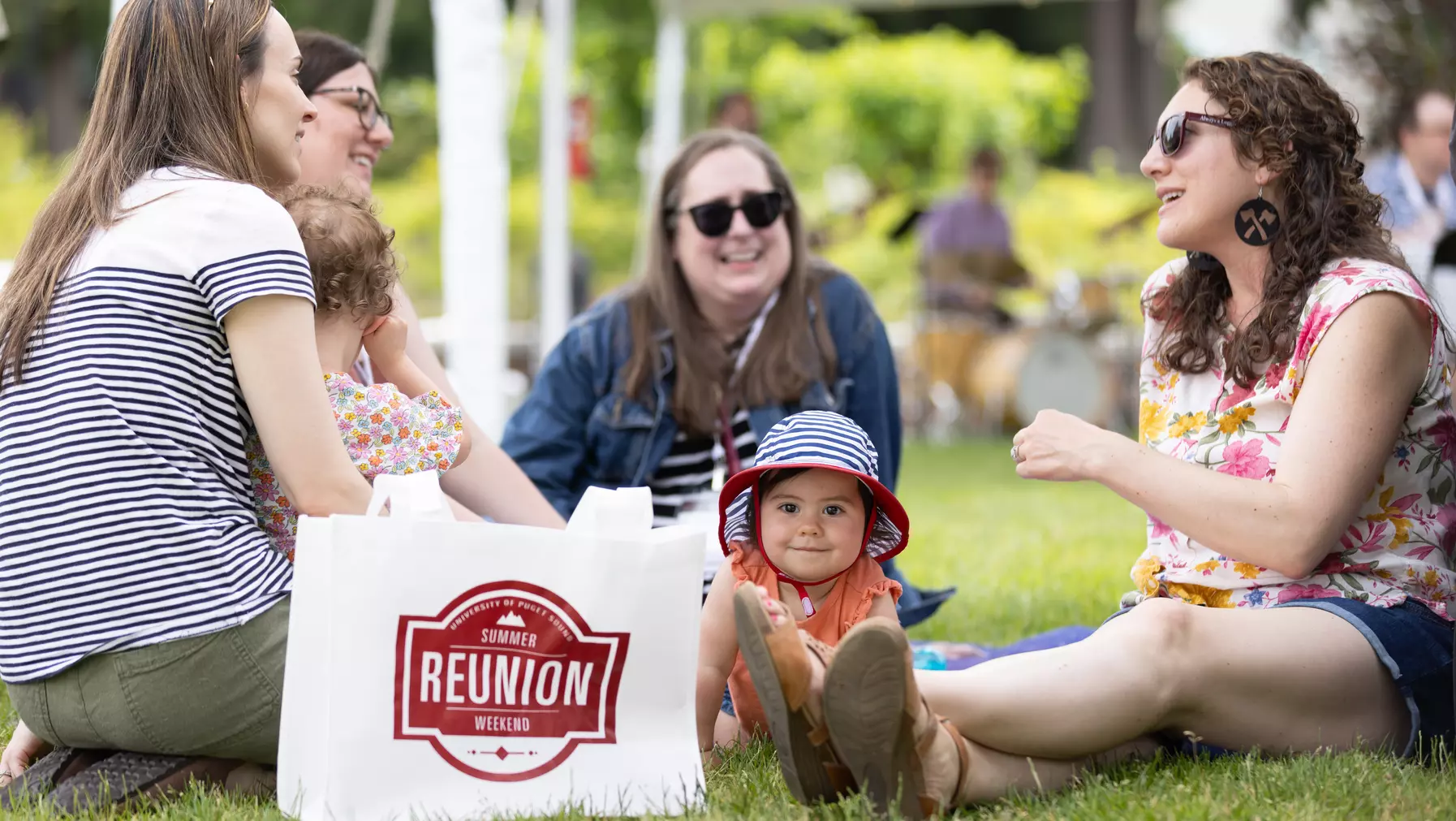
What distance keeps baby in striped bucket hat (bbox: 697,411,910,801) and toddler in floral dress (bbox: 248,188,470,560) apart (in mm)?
576

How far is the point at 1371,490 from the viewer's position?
258 cm

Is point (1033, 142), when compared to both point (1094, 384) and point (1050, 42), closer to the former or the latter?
point (1050, 42)

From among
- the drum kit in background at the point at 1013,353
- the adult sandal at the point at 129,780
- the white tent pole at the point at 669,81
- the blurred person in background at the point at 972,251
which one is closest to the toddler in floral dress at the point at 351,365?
the adult sandal at the point at 129,780

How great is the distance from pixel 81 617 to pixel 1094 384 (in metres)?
10.2

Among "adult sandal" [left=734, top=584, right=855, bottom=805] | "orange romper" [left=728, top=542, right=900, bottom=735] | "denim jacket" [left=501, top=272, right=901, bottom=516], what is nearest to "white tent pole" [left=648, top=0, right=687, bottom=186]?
"denim jacket" [left=501, top=272, right=901, bottom=516]

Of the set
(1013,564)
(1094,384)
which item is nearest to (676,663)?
(1013,564)

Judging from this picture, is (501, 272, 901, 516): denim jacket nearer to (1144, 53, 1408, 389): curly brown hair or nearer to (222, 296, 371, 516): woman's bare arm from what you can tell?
(1144, 53, 1408, 389): curly brown hair

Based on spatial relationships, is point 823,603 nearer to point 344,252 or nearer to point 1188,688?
point 1188,688

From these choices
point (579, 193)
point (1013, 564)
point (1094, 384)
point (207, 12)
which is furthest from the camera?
point (579, 193)

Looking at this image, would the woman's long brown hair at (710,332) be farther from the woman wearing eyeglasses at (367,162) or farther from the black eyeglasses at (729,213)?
the woman wearing eyeglasses at (367,162)

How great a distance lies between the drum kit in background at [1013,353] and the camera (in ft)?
38.4

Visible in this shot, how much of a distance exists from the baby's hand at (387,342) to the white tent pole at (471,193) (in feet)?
9.83

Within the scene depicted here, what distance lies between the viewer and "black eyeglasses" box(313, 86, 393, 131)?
3604 millimetres

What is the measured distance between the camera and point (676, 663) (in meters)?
2.37
